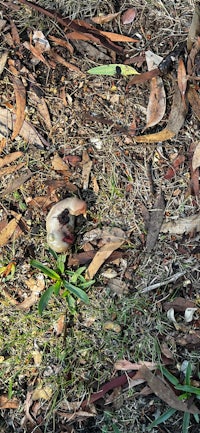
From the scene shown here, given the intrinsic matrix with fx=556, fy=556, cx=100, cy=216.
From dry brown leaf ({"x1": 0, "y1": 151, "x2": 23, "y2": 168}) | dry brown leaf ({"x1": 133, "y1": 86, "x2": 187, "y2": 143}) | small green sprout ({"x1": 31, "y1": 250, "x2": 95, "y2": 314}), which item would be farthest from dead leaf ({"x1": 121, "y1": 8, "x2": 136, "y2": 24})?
small green sprout ({"x1": 31, "y1": 250, "x2": 95, "y2": 314})

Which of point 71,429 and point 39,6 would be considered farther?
point 39,6

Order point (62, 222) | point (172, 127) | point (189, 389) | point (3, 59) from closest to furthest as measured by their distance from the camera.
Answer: point (189, 389), point (62, 222), point (172, 127), point (3, 59)

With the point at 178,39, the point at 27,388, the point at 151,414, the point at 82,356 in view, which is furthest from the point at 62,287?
the point at 178,39

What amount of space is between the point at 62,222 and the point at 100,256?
0.83ft

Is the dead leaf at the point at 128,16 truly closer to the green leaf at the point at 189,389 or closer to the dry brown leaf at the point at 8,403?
the green leaf at the point at 189,389

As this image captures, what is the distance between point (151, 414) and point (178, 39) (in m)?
1.83

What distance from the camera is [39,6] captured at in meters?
2.84

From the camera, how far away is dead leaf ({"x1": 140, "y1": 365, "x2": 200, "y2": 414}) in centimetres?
254

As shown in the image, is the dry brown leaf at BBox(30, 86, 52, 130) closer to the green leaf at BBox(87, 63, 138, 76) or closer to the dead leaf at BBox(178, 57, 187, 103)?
the green leaf at BBox(87, 63, 138, 76)

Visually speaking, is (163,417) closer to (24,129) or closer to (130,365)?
(130,365)

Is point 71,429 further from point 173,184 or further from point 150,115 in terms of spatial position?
point 150,115

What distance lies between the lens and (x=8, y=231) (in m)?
2.79

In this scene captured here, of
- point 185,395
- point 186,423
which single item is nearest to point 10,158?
point 185,395

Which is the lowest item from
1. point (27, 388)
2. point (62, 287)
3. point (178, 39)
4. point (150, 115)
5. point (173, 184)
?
point (27, 388)
